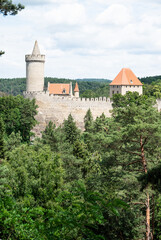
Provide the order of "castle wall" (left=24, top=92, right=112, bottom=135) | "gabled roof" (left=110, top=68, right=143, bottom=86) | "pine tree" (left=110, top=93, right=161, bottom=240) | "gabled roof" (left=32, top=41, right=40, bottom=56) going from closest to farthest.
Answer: "pine tree" (left=110, top=93, right=161, bottom=240), "castle wall" (left=24, top=92, right=112, bottom=135), "gabled roof" (left=32, top=41, right=40, bottom=56), "gabled roof" (left=110, top=68, right=143, bottom=86)

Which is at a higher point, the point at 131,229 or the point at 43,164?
the point at 43,164

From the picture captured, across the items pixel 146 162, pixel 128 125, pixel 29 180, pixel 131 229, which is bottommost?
pixel 131 229

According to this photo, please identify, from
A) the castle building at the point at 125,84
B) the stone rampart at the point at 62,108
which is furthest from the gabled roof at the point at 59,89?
the castle building at the point at 125,84

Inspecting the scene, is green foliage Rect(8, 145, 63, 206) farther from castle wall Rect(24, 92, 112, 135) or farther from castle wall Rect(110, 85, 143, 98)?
castle wall Rect(110, 85, 143, 98)

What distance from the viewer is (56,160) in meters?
23.2

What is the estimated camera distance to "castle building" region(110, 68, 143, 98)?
50.0 meters

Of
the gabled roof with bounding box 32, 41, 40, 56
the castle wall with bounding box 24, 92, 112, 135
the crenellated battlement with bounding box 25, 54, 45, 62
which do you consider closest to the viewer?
the castle wall with bounding box 24, 92, 112, 135

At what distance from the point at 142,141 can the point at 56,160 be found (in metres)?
6.73

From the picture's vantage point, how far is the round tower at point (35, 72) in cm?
4703

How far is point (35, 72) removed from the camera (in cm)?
4728

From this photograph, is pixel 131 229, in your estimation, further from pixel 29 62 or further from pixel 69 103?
pixel 29 62

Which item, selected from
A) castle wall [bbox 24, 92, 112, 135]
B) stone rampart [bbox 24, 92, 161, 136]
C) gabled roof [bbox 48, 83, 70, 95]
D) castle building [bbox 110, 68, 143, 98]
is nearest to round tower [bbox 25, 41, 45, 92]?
stone rampart [bbox 24, 92, 161, 136]

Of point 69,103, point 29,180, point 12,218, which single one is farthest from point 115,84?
point 12,218

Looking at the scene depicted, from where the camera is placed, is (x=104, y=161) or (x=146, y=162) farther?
(x=104, y=161)
